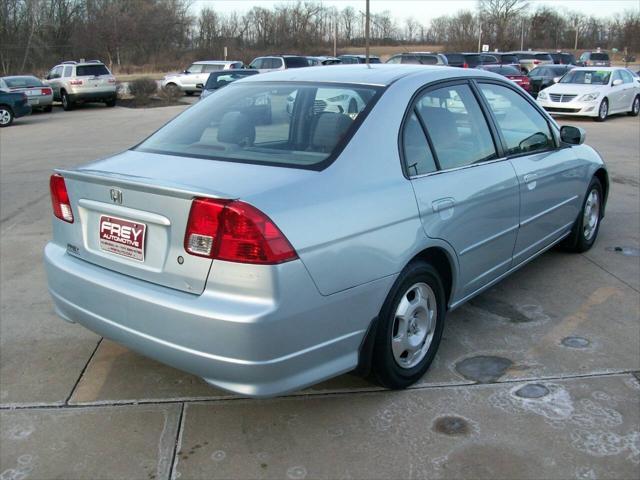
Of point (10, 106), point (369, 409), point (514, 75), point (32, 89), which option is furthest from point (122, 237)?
point (514, 75)

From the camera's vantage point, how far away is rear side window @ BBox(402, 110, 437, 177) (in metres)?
3.21

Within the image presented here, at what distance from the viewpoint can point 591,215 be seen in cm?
565

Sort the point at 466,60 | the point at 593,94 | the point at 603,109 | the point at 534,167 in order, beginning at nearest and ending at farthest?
the point at 534,167
the point at 593,94
the point at 603,109
the point at 466,60

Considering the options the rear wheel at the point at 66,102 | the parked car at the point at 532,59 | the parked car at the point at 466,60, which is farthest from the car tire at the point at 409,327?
the parked car at the point at 532,59

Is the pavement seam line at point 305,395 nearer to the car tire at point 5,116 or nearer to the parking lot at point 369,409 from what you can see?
the parking lot at point 369,409

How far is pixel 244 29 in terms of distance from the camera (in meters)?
75.8

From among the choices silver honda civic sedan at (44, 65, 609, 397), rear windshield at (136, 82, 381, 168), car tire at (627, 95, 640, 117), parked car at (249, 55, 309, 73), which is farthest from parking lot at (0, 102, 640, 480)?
parked car at (249, 55, 309, 73)

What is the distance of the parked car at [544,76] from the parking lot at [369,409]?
22.9 metres

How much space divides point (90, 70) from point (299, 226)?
25.5m

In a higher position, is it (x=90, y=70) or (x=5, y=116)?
(x=90, y=70)

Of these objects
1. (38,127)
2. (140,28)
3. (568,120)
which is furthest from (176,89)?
(140,28)

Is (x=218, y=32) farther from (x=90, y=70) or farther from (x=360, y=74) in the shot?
(x=360, y=74)

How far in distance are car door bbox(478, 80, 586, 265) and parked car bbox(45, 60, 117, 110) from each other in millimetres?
23572

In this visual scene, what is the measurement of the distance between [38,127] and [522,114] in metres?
17.6
